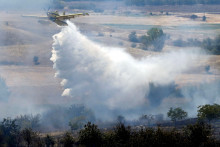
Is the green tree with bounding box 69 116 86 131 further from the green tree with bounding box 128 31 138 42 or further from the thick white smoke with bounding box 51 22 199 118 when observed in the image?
the green tree with bounding box 128 31 138 42

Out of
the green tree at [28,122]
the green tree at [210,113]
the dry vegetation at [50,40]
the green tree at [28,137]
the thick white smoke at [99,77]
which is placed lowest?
the green tree at [28,137]

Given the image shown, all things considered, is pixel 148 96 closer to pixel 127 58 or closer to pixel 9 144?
pixel 127 58

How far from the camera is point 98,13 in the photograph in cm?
16150

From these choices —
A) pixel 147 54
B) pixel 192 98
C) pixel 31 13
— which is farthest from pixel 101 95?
pixel 31 13

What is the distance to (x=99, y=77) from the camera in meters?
79.4

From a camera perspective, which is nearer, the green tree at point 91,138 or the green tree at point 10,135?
the green tree at point 91,138

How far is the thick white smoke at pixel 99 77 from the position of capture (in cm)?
7756

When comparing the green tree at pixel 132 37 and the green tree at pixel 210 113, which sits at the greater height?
the green tree at pixel 132 37

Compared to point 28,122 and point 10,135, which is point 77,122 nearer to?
point 28,122

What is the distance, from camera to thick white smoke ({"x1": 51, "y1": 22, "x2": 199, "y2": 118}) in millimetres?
77562

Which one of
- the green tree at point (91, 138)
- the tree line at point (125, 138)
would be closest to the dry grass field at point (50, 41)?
the tree line at point (125, 138)

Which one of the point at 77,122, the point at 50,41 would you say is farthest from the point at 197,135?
the point at 50,41

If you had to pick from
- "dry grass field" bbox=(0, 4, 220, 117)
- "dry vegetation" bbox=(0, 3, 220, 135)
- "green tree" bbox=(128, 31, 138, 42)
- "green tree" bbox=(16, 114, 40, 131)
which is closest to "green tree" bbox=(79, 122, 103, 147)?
"green tree" bbox=(16, 114, 40, 131)

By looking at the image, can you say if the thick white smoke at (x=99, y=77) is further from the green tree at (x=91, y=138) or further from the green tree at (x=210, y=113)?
the green tree at (x=91, y=138)
